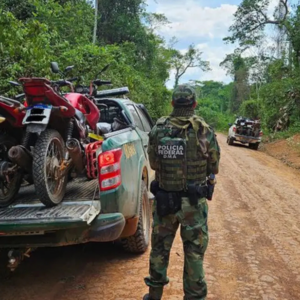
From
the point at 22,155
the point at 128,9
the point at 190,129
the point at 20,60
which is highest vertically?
the point at 128,9

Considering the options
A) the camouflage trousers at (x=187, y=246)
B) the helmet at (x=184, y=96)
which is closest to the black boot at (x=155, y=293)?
the camouflage trousers at (x=187, y=246)

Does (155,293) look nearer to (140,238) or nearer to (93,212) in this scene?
(93,212)

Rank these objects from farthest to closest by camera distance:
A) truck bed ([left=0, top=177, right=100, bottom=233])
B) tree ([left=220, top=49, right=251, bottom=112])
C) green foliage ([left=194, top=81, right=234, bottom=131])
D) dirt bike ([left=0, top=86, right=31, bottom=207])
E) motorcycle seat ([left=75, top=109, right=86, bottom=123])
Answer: green foliage ([left=194, top=81, right=234, bottom=131]), tree ([left=220, top=49, right=251, bottom=112]), motorcycle seat ([left=75, top=109, right=86, bottom=123]), dirt bike ([left=0, top=86, right=31, bottom=207]), truck bed ([left=0, top=177, right=100, bottom=233])

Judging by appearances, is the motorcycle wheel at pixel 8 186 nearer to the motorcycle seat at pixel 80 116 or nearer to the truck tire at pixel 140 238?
the motorcycle seat at pixel 80 116

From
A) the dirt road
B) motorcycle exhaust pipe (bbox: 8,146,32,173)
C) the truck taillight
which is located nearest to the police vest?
the truck taillight

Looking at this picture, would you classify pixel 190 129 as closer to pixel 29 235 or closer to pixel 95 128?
pixel 29 235

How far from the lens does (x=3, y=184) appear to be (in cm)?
349

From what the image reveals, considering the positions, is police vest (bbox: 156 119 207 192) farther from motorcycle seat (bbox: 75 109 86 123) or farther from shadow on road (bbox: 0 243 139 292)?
shadow on road (bbox: 0 243 139 292)

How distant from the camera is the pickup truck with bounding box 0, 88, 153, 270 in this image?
296cm

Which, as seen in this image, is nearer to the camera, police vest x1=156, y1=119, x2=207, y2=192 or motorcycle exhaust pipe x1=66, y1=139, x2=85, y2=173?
police vest x1=156, y1=119, x2=207, y2=192

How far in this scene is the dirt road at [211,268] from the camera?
3463 mm

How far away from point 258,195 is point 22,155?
572 cm

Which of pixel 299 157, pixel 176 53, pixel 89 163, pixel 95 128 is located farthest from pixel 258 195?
pixel 176 53

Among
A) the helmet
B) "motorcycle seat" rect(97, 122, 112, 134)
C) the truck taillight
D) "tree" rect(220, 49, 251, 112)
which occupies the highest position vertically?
"tree" rect(220, 49, 251, 112)
